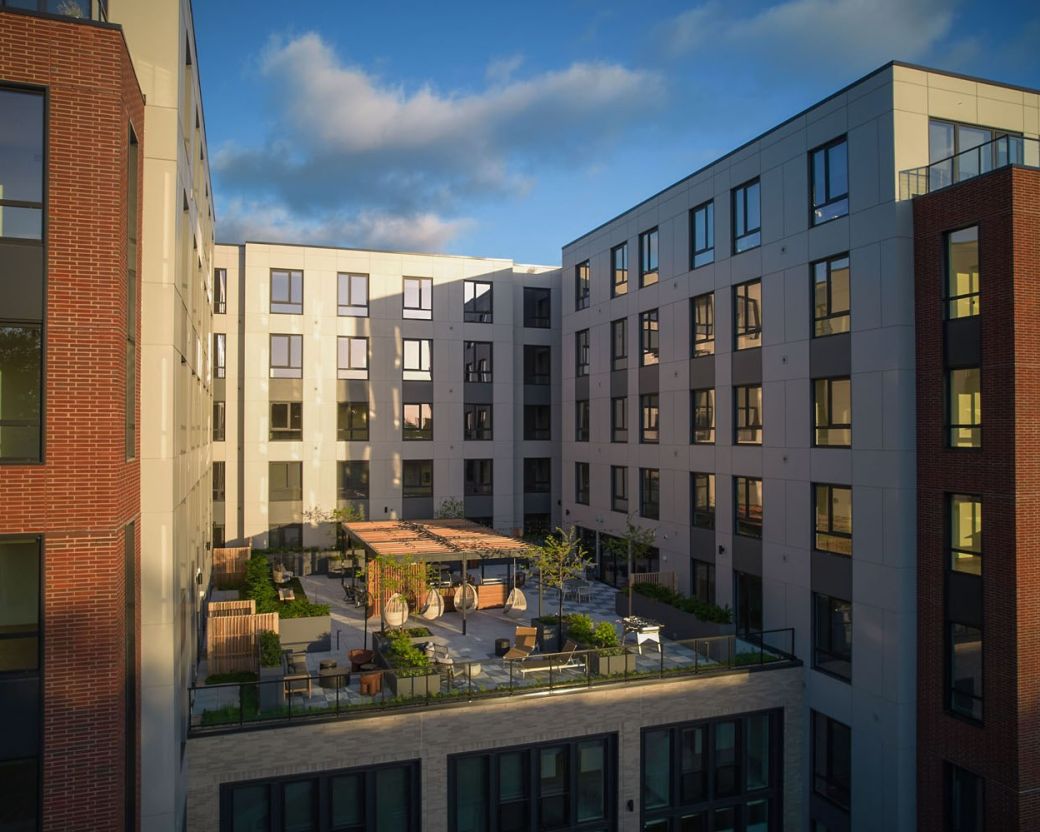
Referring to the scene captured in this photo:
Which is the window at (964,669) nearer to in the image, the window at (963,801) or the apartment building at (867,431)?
the apartment building at (867,431)

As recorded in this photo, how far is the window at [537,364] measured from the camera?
38.6 meters

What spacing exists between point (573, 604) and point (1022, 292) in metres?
17.2

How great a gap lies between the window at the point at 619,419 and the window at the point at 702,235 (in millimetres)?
6754

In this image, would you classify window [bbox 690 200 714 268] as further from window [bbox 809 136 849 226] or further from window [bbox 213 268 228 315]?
window [bbox 213 268 228 315]

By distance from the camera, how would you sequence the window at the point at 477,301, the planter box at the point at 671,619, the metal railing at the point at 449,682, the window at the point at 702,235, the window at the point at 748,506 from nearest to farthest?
the metal railing at the point at 449,682, the planter box at the point at 671,619, the window at the point at 748,506, the window at the point at 702,235, the window at the point at 477,301

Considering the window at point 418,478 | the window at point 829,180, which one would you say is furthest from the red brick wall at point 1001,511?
the window at point 418,478

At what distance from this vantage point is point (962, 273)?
1608 centimetres

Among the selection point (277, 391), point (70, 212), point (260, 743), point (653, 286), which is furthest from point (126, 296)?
point (277, 391)

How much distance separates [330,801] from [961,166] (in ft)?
62.0

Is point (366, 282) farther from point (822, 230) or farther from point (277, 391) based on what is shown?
point (822, 230)

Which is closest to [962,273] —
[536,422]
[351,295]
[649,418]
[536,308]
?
[649,418]

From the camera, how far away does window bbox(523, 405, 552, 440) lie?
38656 millimetres

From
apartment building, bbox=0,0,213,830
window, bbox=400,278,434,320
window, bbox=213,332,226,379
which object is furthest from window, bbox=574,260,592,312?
apartment building, bbox=0,0,213,830

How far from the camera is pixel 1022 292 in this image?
1503 cm
